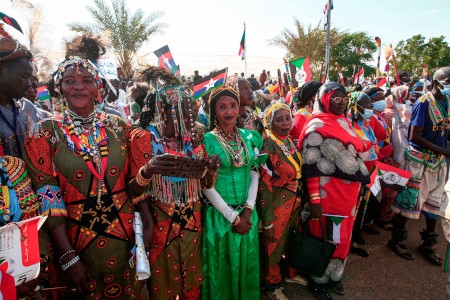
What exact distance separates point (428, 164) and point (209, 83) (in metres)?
3.28

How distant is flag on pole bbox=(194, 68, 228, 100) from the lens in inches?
104

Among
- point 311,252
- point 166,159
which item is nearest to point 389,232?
point 311,252

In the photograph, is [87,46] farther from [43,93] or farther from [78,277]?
[43,93]

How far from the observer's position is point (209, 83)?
2650 millimetres

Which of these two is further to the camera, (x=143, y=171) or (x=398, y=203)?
(x=398, y=203)

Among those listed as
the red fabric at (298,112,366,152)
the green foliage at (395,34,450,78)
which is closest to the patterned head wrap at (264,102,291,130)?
the red fabric at (298,112,366,152)

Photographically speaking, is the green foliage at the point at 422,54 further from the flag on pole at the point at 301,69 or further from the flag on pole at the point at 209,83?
the flag on pole at the point at 209,83

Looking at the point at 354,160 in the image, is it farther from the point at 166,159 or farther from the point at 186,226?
the point at 166,159

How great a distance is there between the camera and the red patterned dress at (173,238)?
7.22 feet

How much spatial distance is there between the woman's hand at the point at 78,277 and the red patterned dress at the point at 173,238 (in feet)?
1.82

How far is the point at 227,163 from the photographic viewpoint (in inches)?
98.4

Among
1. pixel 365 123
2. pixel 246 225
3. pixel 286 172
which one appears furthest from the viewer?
pixel 365 123

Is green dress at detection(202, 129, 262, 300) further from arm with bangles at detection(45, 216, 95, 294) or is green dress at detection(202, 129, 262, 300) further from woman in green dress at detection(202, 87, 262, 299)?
arm with bangles at detection(45, 216, 95, 294)

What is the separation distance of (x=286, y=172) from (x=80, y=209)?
74.1 inches
